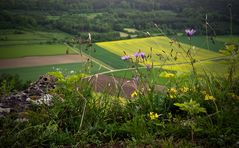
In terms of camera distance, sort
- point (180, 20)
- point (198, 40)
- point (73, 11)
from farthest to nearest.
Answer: point (73, 11), point (180, 20), point (198, 40)

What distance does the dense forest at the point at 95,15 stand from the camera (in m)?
38.5

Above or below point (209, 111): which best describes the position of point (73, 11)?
above

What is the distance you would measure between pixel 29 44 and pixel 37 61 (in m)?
6.00

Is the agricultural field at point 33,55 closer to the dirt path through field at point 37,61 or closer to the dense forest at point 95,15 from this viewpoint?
the dirt path through field at point 37,61

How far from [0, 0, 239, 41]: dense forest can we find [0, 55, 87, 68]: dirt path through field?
236 inches

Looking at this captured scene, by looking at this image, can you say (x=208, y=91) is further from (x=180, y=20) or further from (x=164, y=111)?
(x=180, y=20)

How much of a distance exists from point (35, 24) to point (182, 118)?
43.6 metres

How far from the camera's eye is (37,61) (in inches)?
1134

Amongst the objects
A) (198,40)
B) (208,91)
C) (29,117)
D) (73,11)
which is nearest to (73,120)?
(29,117)

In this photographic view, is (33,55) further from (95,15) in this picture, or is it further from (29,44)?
(95,15)

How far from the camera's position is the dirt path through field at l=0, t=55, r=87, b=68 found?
27.3 meters

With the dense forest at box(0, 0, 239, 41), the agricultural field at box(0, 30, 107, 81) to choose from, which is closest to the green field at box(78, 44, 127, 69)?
the agricultural field at box(0, 30, 107, 81)

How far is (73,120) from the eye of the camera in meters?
3.22

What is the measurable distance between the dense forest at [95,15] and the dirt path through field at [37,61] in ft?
19.7
